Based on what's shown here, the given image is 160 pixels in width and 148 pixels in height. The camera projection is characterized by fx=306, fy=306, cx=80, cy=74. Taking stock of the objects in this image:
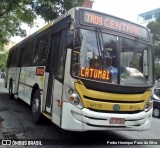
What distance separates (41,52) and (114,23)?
2931 millimetres

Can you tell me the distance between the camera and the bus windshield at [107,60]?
654cm

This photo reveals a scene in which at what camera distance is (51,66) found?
8023 millimetres

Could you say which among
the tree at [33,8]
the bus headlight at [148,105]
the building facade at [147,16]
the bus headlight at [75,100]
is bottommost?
the bus headlight at [148,105]

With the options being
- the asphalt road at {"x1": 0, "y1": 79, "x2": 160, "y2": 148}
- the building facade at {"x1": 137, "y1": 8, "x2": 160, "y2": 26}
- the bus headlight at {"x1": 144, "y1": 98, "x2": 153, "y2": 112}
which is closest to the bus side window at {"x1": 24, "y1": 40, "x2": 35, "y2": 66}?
the asphalt road at {"x1": 0, "y1": 79, "x2": 160, "y2": 148}

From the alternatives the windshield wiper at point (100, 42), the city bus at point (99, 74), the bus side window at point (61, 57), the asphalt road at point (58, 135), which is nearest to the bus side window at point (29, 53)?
the asphalt road at point (58, 135)

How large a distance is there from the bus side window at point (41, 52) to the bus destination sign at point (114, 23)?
7.11 feet

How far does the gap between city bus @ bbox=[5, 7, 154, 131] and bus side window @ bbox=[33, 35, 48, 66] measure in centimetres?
87

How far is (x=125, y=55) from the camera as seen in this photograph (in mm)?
7043

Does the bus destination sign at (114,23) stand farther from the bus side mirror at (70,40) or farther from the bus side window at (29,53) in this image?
the bus side window at (29,53)

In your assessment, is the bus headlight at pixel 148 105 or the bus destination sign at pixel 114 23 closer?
the bus destination sign at pixel 114 23

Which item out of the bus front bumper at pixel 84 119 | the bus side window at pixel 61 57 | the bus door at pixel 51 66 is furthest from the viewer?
the bus door at pixel 51 66

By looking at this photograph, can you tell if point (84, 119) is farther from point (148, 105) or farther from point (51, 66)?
point (51, 66)

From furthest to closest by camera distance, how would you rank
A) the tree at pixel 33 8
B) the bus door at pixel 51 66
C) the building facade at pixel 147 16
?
the building facade at pixel 147 16
the tree at pixel 33 8
the bus door at pixel 51 66

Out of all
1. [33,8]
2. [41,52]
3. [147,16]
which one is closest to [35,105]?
[41,52]
